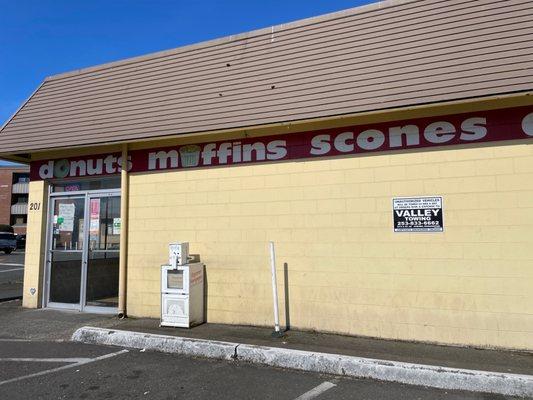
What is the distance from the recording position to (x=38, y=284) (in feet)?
35.1

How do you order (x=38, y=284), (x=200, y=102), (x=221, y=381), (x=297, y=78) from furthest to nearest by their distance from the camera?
(x=38, y=284) < (x=200, y=102) < (x=297, y=78) < (x=221, y=381)

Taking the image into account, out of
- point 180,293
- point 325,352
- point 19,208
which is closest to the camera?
point 325,352

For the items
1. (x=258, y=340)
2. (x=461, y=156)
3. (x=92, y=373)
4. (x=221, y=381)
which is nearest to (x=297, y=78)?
(x=461, y=156)

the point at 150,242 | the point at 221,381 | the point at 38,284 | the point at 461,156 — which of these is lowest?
the point at 221,381

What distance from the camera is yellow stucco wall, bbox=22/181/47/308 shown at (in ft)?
35.2

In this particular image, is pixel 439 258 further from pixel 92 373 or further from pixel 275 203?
pixel 92 373

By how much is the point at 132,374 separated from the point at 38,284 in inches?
224

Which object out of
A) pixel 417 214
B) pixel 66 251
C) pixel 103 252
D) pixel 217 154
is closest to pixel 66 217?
pixel 66 251

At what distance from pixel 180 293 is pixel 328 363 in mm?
3189

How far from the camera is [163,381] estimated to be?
5.83 m

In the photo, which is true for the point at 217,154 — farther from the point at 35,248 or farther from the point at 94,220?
the point at 35,248

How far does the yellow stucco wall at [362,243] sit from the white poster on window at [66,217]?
2.15m

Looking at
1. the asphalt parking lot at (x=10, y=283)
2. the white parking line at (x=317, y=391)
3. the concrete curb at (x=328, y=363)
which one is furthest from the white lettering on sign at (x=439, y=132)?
the asphalt parking lot at (x=10, y=283)

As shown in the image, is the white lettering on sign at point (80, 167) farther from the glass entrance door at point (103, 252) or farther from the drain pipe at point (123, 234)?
the glass entrance door at point (103, 252)
